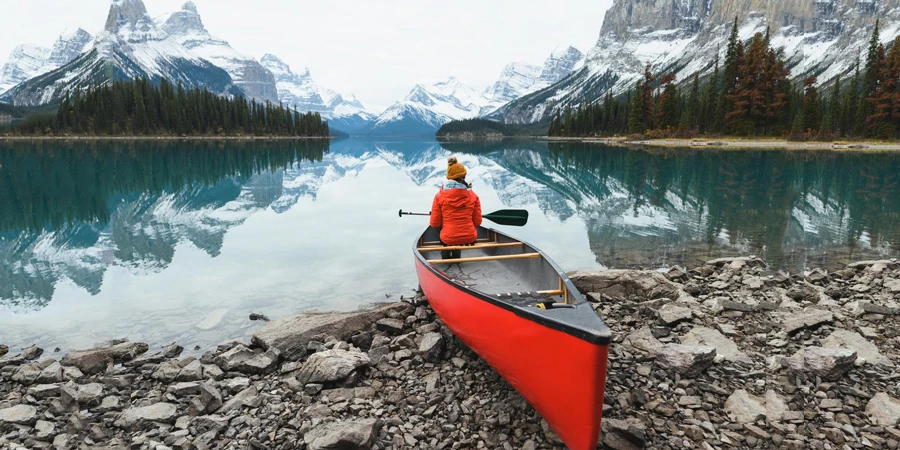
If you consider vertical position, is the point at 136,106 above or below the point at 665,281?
above

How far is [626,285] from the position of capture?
10078 millimetres

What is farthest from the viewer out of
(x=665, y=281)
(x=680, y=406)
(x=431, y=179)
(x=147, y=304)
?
(x=431, y=179)

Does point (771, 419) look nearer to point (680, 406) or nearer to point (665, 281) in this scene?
point (680, 406)

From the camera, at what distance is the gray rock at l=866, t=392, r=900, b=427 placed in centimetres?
511

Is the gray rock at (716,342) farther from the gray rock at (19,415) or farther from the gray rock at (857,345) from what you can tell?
the gray rock at (19,415)

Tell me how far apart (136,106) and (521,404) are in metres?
130

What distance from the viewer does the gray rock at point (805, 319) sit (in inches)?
296

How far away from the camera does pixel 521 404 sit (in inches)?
239

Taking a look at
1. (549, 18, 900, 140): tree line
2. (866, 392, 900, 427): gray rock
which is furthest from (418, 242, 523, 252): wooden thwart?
(549, 18, 900, 140): tree line

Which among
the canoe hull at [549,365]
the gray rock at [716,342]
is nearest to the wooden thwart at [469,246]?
the canoe hull at [549,365]

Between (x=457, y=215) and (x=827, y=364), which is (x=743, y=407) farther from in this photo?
(x=457, y=215)

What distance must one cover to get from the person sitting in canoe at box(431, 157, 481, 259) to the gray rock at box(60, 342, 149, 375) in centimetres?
599

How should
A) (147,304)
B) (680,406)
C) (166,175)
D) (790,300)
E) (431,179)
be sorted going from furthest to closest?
(431,179) → (166,175) → (147,304) → (790,300) → (680,406)

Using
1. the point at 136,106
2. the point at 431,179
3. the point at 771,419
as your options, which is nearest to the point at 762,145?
the point at 431,179
